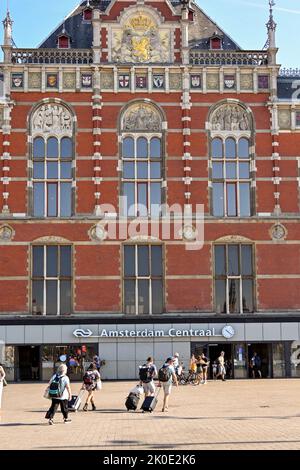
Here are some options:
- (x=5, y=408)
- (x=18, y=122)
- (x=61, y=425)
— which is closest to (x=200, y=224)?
(x=18, y=122)

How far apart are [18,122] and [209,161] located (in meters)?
9.76

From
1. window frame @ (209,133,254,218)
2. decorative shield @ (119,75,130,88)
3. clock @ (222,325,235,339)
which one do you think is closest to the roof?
decorative shield @ (119,75,130,88)

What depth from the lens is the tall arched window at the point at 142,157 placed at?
1537 inches

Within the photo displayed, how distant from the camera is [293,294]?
126 ft

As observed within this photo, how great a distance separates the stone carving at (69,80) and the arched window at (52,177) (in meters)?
2.67

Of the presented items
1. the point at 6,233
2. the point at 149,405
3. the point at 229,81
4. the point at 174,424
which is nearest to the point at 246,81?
the point at 229,81

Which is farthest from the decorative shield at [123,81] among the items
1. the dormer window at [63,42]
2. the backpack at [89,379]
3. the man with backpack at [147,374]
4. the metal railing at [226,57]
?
the backpack at [89,379]

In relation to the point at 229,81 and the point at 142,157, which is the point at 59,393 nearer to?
the point at 142,157

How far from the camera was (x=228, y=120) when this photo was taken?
3975 cm

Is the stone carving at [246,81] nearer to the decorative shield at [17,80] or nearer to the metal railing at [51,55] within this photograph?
the metal railing at [51,55]

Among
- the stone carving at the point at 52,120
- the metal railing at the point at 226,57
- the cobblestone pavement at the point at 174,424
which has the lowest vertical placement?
the cobblestone pavement at the point at 174,424

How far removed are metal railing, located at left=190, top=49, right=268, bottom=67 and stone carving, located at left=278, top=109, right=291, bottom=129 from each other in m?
2.65

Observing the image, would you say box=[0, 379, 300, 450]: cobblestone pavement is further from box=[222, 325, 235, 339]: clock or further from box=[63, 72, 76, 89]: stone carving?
box=[63, 72, 76, 89]: stone carving

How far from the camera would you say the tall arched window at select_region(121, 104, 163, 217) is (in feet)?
128
